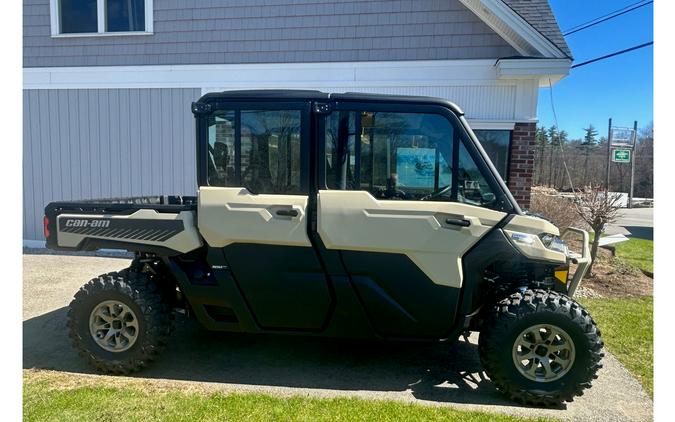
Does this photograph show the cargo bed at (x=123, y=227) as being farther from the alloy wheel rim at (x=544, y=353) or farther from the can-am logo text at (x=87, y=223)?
the alloy wheel rim at (x=544, y=353)

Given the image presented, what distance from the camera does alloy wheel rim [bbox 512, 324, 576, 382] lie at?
10.7 ft

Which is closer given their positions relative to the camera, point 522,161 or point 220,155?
point 220,155

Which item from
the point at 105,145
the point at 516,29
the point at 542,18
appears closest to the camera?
the point at 516,29

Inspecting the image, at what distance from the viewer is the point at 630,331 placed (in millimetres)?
4805

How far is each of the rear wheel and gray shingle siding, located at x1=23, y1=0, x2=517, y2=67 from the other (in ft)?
17.6

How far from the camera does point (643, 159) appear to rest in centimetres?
3509

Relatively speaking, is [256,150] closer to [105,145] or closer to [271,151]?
[271,151]

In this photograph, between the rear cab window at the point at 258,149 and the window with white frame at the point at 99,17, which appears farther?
the window with white frame at the point at 99,17

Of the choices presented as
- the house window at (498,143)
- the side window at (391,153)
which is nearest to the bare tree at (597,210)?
the house window at (498,143)

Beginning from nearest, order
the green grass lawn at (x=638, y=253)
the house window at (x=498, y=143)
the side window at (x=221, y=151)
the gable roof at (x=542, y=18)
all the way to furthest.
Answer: the side window at (x=221, y=151)
the gable roof at (x=542, y=18)
the house window at (x=498, y=143)
the green grass lawn at (x=638, y=253)

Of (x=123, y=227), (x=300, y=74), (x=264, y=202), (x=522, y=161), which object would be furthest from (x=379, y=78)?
(x=123, y=227)

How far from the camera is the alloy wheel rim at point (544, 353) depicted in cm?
326

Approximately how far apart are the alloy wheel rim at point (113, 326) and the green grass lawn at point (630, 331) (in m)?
4.55

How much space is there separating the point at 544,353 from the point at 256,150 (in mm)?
2862
